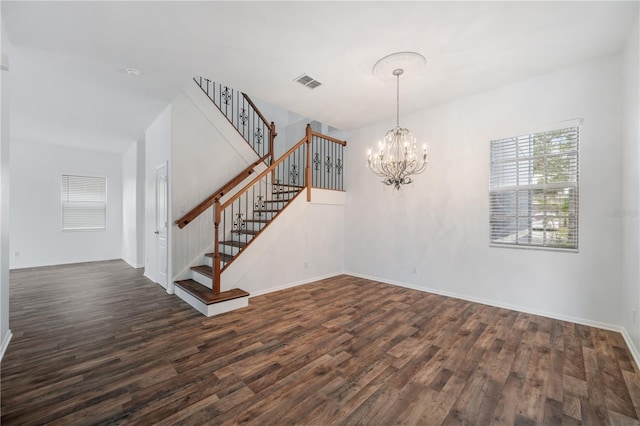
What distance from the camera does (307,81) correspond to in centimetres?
374

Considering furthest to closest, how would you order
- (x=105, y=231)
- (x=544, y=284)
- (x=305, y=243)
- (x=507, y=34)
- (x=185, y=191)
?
(x=105, y=231), (x=305, y=243), (x=185, y=191), (x=544, y=284), (x=507, y=34)

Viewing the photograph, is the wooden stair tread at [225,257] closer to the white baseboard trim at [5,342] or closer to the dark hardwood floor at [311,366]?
the dark hardwood floor at [311,366]

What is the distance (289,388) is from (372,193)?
4.08 meters

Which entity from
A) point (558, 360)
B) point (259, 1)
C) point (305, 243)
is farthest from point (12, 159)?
point (558, 360)

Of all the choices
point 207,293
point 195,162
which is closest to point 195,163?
point 195,162

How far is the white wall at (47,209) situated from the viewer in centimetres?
641

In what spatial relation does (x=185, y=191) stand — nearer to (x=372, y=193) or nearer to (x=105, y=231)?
(x=372, y=193)

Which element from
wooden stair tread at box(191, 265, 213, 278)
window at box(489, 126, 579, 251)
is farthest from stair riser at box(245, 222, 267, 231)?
window at box(489, 126, 579, 251)

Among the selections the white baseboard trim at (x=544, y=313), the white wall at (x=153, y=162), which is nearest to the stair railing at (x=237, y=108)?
the white wall at (x=153, y=162)

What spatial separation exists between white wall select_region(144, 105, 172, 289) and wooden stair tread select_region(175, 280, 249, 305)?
1.81ft

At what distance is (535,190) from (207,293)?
15.5 ft

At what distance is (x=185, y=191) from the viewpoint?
14.9ft

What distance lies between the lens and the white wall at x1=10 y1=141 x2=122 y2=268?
6.41 metres

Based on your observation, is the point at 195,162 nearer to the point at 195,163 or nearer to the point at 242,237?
the point at 195,163
